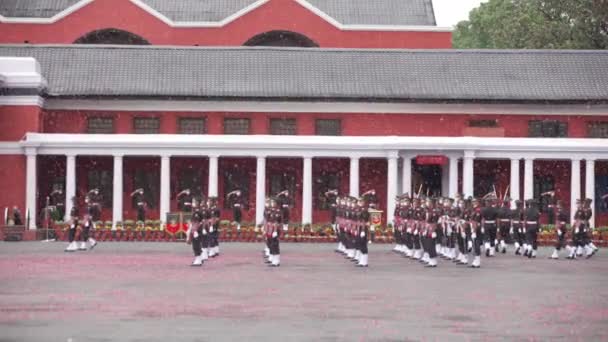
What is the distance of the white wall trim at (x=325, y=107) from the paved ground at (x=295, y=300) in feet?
75.9

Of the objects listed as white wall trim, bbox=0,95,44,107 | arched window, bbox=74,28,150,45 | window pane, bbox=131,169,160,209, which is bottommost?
window pane, bbox=131,169,160,209

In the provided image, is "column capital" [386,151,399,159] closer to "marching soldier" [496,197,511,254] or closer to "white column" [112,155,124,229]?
"white column" [112,155,124,229]

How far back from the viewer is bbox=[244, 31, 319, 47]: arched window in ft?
244

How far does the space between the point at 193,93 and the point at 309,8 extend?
1237 centimetres

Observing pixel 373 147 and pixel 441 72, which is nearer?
pixel 373 147

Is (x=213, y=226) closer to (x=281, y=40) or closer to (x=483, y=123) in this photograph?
(x=483, y=123)

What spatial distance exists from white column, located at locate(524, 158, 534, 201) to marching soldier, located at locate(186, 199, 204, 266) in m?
24.6

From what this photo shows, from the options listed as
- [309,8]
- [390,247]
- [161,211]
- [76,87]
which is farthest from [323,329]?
[309,8]

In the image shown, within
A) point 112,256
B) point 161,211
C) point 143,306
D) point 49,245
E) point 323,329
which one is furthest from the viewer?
point 161,211

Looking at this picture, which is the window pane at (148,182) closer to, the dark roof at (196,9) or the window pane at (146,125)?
the window pane at (146,125)

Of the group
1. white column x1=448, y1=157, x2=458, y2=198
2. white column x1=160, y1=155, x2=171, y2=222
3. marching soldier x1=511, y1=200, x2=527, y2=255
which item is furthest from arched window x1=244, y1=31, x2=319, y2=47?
marching soldier x1=511, y1=200, x2=527, y2=255

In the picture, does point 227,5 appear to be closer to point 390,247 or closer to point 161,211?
point 161,211

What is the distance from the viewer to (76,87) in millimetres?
64062

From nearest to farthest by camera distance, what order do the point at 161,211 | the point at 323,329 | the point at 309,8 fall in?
the point at 323,329, the point at 161,211, the point at 309,8
